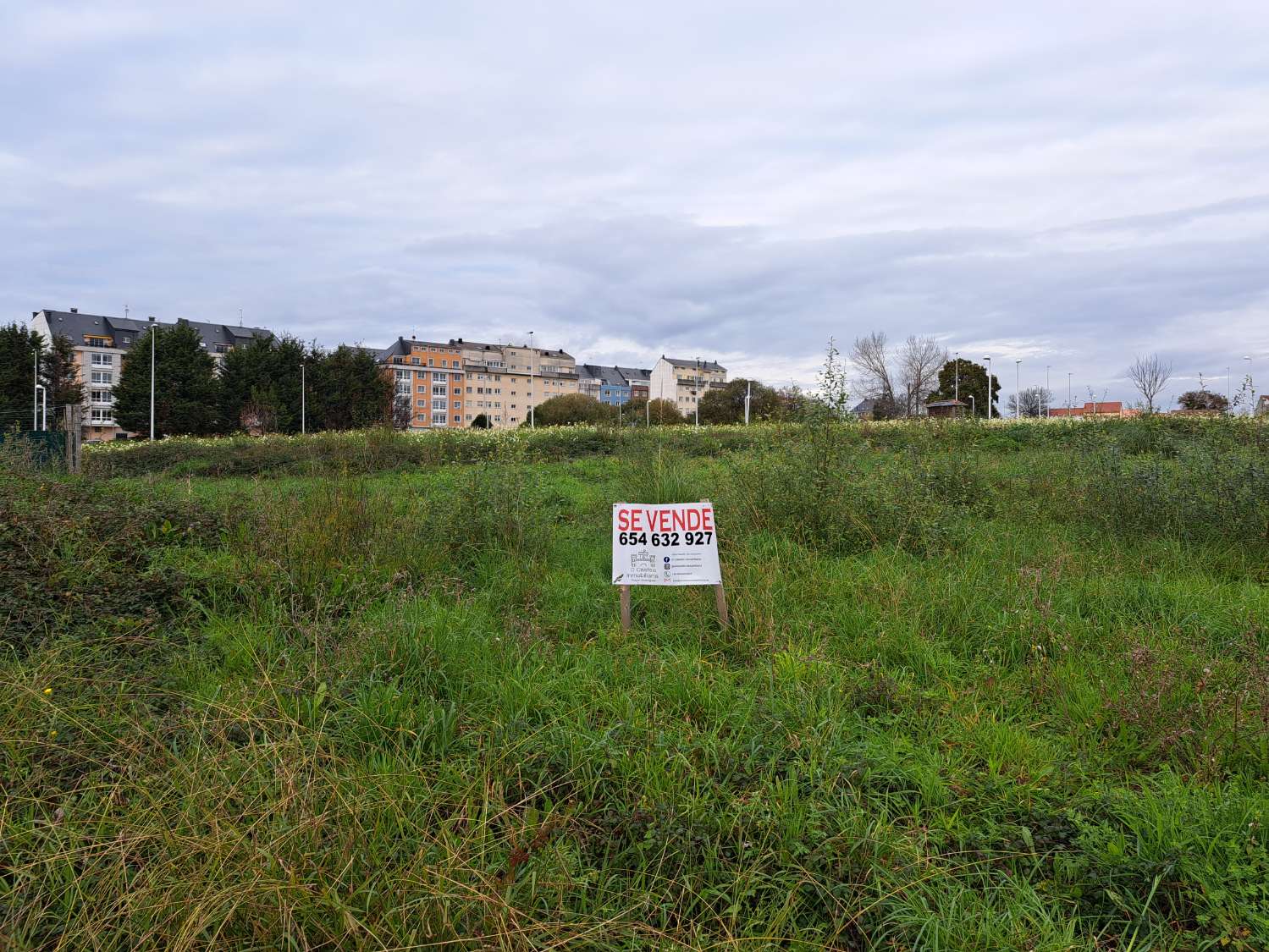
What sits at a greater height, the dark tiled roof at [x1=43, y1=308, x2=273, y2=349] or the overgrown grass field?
the dark tiled roof at [x1=43, y1=308, x2=273, y2=349]

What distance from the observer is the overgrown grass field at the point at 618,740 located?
214 centimetres

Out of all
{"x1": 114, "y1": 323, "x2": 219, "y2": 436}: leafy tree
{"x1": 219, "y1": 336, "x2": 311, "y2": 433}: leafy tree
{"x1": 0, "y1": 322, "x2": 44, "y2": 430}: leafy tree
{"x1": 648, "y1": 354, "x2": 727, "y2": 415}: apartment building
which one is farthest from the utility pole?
{"x1": 648, "y1": 354, "x2": 727, "y2": 415}: apartment building

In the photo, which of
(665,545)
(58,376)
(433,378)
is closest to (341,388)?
(58,376)

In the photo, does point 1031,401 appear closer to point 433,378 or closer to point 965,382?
point 965,382

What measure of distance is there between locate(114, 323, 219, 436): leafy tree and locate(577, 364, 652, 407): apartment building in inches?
3201

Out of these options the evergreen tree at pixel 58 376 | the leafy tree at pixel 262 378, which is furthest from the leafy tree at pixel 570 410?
the evergreen tree at pixel 58 376

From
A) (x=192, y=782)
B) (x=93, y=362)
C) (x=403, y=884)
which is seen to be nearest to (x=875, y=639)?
(x=403, y=884)

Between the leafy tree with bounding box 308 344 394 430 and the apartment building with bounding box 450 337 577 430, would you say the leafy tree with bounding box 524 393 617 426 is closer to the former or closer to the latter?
the leafy tree with bounding box 308 344 394 430

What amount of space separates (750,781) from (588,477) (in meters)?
9.95

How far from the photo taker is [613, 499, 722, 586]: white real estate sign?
15.1 ft

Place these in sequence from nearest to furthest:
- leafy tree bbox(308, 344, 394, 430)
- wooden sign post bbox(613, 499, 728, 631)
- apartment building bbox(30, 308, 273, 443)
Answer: wooden sign post bbox(613, 499, 728, 631) < leafy tree bbox(308, 344, 394, 430) < apartment building bbox(30, 308, 273, 443)

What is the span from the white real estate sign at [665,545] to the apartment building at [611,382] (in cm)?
12138

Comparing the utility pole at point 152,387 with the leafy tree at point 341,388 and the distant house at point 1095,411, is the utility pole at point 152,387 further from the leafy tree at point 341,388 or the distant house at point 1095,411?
the distant house at point 1095,411

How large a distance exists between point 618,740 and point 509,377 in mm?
112453
